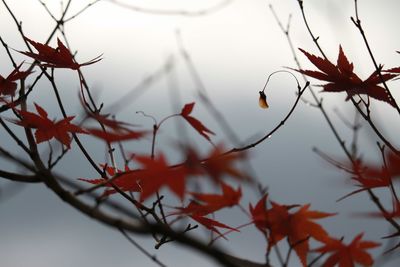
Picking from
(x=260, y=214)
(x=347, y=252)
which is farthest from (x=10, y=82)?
(x=347, y=252)

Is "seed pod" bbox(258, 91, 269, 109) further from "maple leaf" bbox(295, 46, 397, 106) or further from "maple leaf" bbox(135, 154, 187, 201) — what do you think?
"maple leaf" bbox(135, 154, 187, 201)

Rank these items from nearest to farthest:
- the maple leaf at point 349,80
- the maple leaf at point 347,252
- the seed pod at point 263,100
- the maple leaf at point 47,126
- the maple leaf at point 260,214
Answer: the maple leaf at point 260,214 → the maple leaf at point 347,252 → the maple leaf at point 47,126 → the maple leaf at point 349,80 → the seed pod at point 263,100

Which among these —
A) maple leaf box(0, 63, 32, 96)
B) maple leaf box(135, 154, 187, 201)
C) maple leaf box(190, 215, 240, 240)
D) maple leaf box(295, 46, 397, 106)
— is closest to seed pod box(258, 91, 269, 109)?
maple leaf box(295, 46, 397, 106)

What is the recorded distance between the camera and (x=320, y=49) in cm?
368

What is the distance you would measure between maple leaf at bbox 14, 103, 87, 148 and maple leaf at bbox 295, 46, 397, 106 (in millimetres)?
1259

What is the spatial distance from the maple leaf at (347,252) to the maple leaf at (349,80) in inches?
36.7

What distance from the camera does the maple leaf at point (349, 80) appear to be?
3.12 metres

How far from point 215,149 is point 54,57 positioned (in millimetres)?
1347

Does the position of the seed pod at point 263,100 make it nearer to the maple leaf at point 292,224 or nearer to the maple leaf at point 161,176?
the maple leaf at point 292,224

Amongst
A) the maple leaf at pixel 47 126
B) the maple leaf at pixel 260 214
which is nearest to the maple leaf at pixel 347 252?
the maple leaf at pixel 260 214

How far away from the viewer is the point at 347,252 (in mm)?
2461

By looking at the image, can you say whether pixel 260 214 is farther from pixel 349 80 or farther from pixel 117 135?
pixel 349 80

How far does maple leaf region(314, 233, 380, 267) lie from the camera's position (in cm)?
243

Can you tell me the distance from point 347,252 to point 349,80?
1028 millimetres
